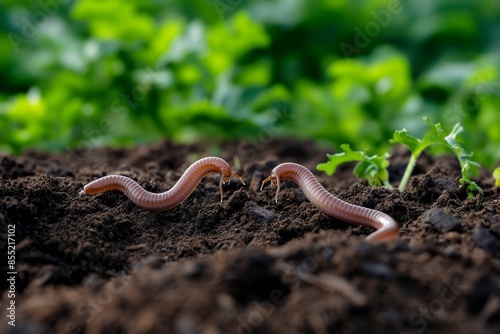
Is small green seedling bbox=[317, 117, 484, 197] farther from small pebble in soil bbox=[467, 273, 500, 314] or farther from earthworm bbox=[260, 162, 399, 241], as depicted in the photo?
small pebble in soil bbox=[467, 273, 500, 314]

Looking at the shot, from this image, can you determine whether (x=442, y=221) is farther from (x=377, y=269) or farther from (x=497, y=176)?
(x=497, y=176)

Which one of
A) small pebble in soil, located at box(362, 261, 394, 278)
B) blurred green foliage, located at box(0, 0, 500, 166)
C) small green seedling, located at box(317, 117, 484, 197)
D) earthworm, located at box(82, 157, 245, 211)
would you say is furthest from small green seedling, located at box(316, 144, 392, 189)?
blurred green foliage, located at box(0, 0, 500, 166)

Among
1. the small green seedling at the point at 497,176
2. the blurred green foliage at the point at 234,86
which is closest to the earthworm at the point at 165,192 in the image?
the small green seedling at the point at 497,176

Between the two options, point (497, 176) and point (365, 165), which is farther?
point (365, 165)

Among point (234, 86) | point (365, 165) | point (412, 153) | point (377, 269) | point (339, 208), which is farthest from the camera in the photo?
point (234, 86)

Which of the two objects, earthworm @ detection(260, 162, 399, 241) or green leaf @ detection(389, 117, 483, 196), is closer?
earthworm @ detection(260, 162, 399, 241)

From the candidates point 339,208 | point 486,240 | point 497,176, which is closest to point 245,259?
point 339,208

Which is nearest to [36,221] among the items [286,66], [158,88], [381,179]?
[381,179]

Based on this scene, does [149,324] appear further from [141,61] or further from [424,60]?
[424,60]
